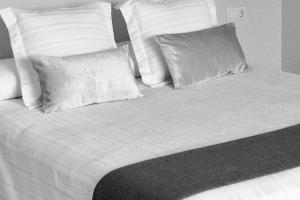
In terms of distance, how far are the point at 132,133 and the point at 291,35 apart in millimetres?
2138

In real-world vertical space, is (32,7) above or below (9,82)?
above

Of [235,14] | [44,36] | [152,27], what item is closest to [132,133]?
[44,36]

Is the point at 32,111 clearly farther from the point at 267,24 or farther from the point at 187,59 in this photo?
the point at 267,24

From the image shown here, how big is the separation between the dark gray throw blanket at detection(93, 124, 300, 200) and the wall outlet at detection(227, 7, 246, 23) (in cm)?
184

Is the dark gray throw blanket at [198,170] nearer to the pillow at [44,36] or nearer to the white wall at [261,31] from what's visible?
the pillow at [44,36]

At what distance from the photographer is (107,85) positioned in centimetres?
278

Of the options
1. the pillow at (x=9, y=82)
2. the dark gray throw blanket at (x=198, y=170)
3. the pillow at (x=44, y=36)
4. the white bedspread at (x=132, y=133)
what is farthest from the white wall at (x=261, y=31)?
the dark gray throw blanket at (x=198, y=170)

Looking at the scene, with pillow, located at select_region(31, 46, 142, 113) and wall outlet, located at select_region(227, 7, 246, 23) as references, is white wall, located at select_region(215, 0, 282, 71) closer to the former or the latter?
wall outlet, located at select_region(227, 7, 246, 23)

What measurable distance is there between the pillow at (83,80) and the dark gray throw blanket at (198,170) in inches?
31.6

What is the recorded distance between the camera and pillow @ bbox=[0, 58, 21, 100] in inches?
112

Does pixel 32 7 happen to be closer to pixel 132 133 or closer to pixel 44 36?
pixel 44 36

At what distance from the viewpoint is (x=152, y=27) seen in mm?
3150

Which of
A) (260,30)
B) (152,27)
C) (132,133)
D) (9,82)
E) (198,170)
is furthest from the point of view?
(260,30)

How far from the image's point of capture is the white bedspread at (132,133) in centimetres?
204
